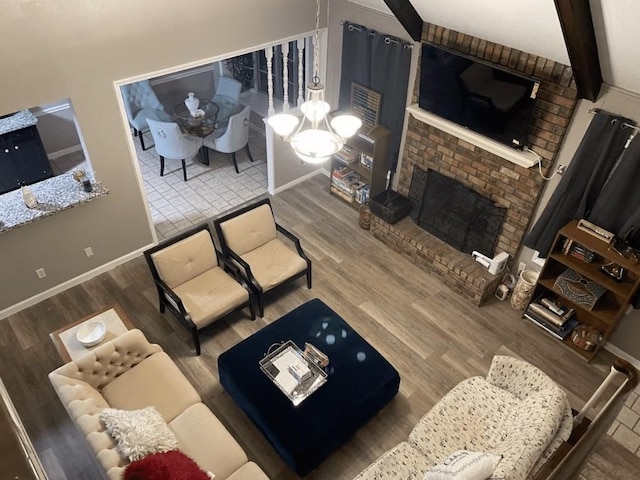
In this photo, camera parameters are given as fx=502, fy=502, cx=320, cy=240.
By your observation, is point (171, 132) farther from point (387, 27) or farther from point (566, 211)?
point (566, 211)

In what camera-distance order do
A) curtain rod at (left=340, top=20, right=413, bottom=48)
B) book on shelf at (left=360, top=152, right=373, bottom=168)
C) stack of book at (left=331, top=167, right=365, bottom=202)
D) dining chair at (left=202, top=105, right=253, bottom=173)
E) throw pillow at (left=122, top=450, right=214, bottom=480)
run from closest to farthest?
throw pillow at (left=122, top=450, right=214, bottom=480) < curtain rod at (left=340, top=20, right=413, bottom=48) < book on shelf at (left=360, top=152, right=373, bottom=168) < stack of book at (left=331, top=167, right=365, bottom=202) < dining chair at (left=202, top=105, right=253, bottom=173)

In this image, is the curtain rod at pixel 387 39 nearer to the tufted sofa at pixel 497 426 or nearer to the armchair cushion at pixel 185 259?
the armchair cushion at pixel 185 259

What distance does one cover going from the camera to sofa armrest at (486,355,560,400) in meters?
3.46

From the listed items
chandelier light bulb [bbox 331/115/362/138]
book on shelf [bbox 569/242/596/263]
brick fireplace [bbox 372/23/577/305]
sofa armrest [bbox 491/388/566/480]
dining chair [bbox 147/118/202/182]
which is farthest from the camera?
dining chair [bbox 147/118/202/182]

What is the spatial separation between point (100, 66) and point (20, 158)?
2.36m

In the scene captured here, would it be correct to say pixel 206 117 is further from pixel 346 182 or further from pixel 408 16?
pixel 408 16

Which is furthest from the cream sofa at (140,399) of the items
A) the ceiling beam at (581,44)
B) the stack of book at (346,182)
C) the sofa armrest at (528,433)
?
the ceiling beam at (581,44)

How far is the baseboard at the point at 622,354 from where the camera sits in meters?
4.48

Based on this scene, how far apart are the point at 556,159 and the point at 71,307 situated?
4.71 m

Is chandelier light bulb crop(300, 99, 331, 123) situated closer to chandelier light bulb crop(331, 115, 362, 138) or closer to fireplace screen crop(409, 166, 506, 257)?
chandelier light bulb crop(331, 115, 362, 138)

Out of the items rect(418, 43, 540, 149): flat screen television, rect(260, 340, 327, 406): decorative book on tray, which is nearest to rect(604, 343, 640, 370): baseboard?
rect(418, 43, 540, 149): flat screen television

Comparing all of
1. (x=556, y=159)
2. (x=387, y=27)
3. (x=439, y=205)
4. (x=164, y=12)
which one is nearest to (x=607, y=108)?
(x=556, y=159)

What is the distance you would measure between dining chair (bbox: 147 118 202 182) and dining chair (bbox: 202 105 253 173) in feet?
0.64

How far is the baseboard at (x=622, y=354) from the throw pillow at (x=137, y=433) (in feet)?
12.6
